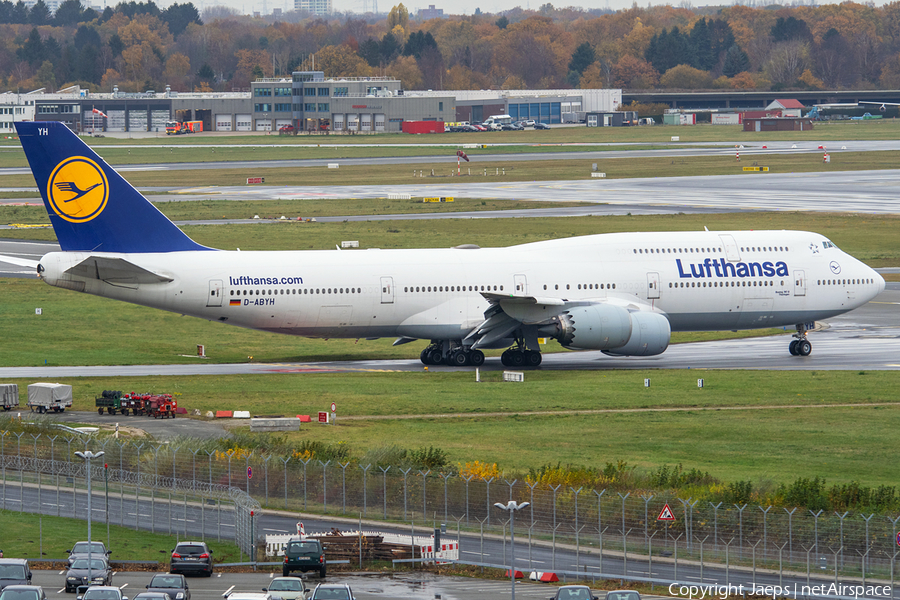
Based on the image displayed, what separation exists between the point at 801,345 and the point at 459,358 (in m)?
19.4

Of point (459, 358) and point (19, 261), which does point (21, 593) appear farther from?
point (19, 261)

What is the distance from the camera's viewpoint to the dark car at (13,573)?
34812 millimetres

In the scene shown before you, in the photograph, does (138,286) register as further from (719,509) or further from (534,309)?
(719,509)

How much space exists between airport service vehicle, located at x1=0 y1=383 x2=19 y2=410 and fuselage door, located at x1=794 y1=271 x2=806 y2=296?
4205 cm

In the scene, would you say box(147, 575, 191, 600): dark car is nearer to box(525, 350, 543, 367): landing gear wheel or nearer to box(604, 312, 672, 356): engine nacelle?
box(525, 350, 543, 367): landing gear wheel

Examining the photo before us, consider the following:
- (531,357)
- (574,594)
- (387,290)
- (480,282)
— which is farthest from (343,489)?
(531,357)

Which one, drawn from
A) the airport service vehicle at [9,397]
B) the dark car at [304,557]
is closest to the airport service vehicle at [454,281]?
the airport service vehicle at [9,397]

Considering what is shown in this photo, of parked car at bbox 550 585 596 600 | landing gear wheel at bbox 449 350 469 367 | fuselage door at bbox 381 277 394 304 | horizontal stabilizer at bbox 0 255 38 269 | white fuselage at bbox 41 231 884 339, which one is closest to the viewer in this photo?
parked car at bbox 550 585 596 600

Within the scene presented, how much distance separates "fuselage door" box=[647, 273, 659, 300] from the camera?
69.2 meters

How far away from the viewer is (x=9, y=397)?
58844mm

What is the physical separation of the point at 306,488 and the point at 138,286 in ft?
84.5

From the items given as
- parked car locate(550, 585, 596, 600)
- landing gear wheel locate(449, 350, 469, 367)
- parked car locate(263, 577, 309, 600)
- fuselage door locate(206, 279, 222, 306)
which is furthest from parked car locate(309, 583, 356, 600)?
landing gear wheel locate(449, 350, 469, 367)

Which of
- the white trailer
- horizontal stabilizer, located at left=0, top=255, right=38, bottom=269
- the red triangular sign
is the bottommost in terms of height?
the white trailer

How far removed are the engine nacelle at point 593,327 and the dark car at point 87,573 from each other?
1345 inches
